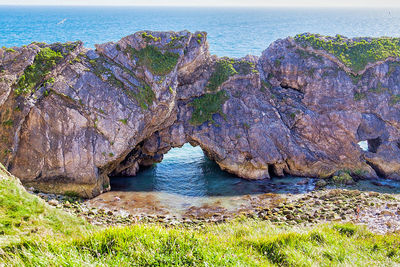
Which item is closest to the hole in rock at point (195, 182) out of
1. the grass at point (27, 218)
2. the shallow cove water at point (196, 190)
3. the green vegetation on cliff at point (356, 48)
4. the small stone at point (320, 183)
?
the shallow cove water at point (196, 190)

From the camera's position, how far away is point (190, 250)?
1008cm

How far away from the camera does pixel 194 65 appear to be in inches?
1307

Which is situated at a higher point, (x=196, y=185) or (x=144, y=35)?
(x=144, y=35)

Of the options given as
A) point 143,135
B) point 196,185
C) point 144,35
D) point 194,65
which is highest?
point 144,35

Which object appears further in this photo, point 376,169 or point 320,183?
point 376,169

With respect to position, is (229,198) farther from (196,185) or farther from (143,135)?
(143,135)

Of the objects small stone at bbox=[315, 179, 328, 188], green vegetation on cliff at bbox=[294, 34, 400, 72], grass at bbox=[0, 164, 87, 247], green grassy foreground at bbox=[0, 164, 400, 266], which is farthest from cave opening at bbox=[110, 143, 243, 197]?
green vegetation on cliff at bbox=[294, 34, 400, 72]

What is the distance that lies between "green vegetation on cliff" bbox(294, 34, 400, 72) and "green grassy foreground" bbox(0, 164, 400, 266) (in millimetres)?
25475

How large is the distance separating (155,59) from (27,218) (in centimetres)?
1964

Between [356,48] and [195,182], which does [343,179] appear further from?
[356,48]

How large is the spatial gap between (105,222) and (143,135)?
10.2m

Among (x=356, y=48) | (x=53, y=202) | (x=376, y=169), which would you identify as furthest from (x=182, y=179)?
(x=356, y=48)

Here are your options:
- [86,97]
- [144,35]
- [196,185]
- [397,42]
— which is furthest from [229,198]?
[397,42]

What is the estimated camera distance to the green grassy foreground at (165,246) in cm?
929
